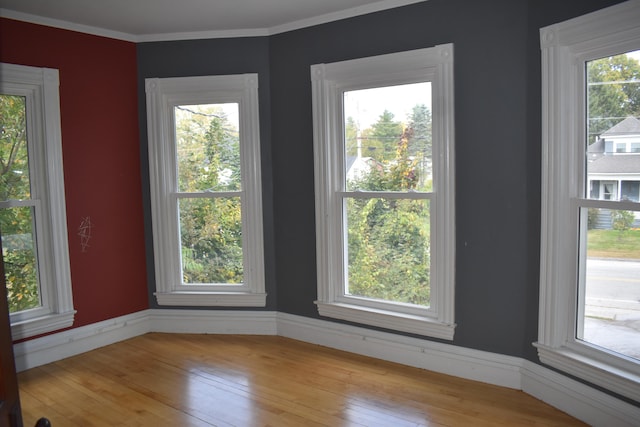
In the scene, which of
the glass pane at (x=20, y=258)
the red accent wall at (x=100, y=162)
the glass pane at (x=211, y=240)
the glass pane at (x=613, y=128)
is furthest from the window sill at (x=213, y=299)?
the glass pane at (x=613, y=128)

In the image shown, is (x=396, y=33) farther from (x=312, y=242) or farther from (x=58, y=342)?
(x=58, y=342)

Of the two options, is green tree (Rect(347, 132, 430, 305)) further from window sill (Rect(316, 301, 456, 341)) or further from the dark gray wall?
the dark gray wall

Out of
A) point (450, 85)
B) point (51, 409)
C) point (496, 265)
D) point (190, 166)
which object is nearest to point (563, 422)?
point (496, 265)

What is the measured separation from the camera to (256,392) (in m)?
3.11

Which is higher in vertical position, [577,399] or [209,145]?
[209,145]

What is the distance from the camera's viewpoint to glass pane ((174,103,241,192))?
4.12 m

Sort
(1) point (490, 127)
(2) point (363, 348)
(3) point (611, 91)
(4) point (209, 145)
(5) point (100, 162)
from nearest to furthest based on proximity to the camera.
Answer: (3) point (611, 91)
(1) point (490, 127)
(2) point (363, 348)
(5) point (100, 162)
(4) point (209, 145)

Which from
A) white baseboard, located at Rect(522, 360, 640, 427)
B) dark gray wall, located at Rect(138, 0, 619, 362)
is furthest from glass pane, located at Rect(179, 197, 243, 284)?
white baseboard, located at Rect(522, 360, 640, 427)

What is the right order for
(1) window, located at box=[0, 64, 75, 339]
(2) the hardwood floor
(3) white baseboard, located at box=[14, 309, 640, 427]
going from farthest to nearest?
(1) window, located at box=[0, 64, 75, 339] → (2) the hardwood floor → (3) white baseboard, located at box=[14, 309, 640, 427]

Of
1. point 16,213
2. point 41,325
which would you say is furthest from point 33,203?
point 41,325

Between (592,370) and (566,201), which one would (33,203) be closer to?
(566,201)

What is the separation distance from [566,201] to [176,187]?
300 centimetres

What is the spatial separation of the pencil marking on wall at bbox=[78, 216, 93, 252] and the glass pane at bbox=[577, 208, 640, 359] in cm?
350

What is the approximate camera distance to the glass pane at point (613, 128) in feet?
7.82
